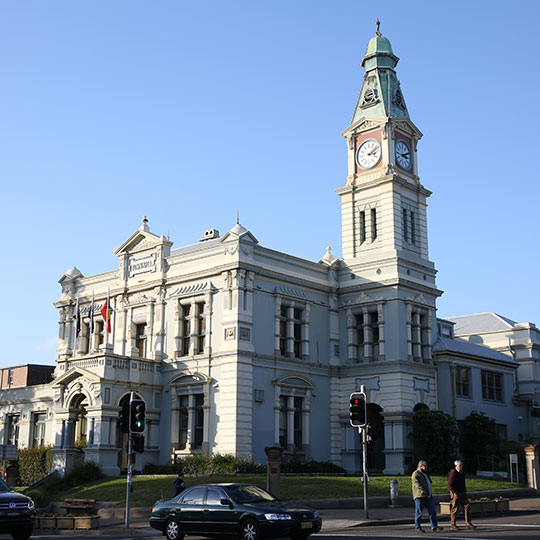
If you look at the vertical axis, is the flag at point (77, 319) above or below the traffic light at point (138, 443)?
above

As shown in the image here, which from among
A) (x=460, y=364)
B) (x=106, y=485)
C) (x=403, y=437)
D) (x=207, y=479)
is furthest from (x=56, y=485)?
(x=460, y=364)

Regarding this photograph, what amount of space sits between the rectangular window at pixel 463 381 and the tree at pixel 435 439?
14.7 feet

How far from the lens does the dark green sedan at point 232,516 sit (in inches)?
717

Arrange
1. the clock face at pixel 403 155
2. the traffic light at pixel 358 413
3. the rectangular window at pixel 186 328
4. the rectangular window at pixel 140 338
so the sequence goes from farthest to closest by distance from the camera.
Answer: the clock face at pixel 403 155 → the rectangular window at pixel 140 338 → the rectangular window at pixel 186 328 → the traffic light at pixel 358 413

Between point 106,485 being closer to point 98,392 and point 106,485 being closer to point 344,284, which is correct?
point 98,392

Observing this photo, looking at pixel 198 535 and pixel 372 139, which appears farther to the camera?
pixel 372 139

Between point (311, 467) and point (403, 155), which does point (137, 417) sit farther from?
point (403, 155)

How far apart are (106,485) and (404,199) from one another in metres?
24.2

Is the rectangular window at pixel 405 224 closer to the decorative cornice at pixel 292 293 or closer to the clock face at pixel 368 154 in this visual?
the clock face at pixel 368 154

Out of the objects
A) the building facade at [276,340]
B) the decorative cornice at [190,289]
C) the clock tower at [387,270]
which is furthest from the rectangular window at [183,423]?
the clock tower at [387,270]

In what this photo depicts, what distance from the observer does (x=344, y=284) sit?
152 feet

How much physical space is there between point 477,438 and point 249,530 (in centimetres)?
2990

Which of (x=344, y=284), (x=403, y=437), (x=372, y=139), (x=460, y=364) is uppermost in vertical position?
(x=372, y=139)

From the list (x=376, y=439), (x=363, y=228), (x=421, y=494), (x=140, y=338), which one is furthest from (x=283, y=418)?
(x=421, y=494)
